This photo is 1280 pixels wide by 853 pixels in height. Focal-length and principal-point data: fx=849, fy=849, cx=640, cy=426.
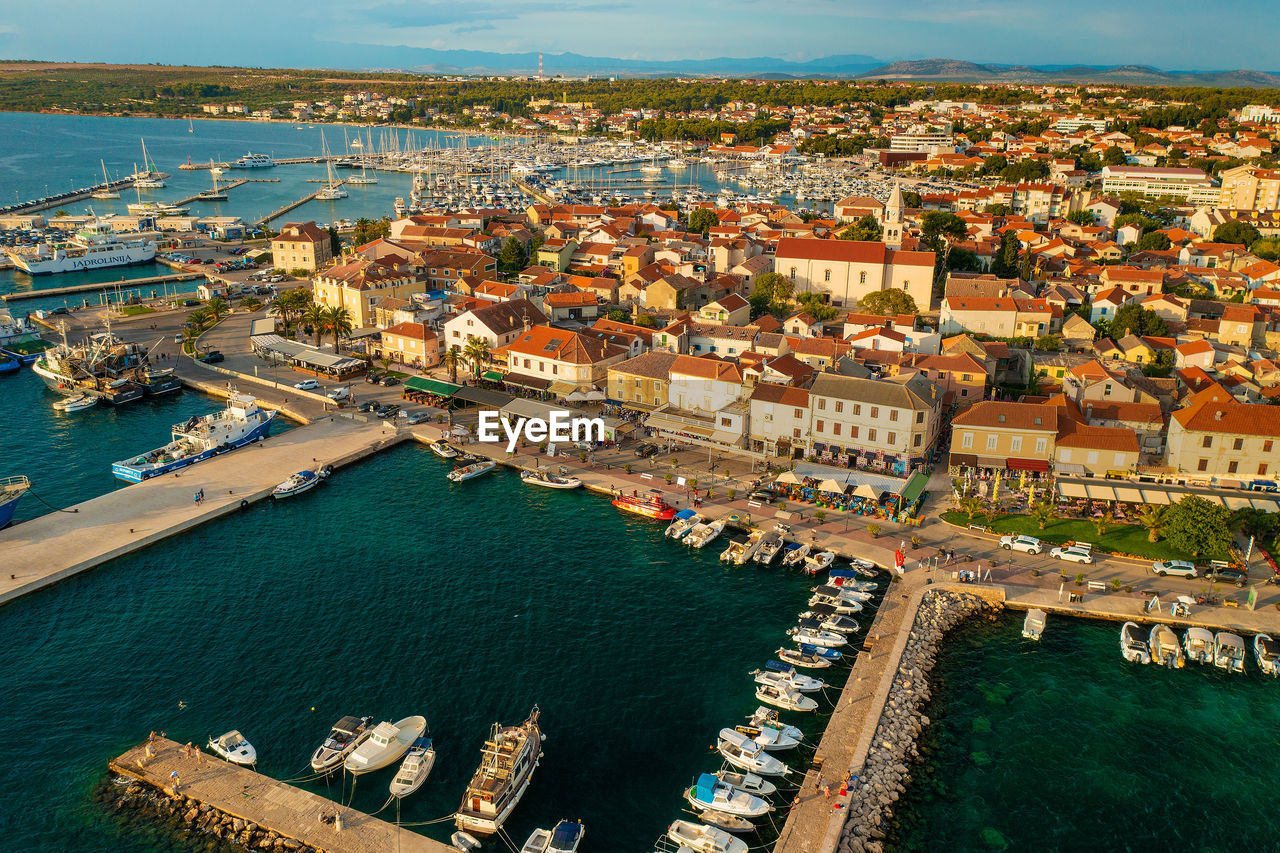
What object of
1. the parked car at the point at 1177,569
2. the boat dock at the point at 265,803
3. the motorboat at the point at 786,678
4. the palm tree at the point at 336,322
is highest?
the palm tree at the point at 336,322

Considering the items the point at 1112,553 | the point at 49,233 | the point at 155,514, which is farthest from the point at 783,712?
the point at 49,233

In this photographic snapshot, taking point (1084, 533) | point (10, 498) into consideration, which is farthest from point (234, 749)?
point (1084, 533)

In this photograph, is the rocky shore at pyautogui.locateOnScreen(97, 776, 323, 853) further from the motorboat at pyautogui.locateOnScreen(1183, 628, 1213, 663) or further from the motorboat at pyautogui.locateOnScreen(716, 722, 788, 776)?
the motorboat at pyautogui.locateOnScreen(1183, 628, 1213, 663)

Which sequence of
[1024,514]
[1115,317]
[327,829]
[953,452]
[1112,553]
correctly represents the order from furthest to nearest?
[1115,317]
[953,452]
[1024,514]
[1112,553]
[327,829]

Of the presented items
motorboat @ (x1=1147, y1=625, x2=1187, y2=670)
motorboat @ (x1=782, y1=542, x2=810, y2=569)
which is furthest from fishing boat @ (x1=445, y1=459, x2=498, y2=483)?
motorboat @ (x1=1147, y1=625, x2=1187, y2=670)

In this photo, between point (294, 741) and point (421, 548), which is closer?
point (294, 741)

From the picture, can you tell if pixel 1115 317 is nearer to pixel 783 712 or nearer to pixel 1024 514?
pixel 1024 514

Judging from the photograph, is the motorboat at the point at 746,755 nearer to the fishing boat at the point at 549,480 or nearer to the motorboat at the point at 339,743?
the motorboat at the point at 339,743

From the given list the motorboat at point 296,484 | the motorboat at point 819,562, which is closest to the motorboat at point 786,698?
the motorboat at point 819,562
